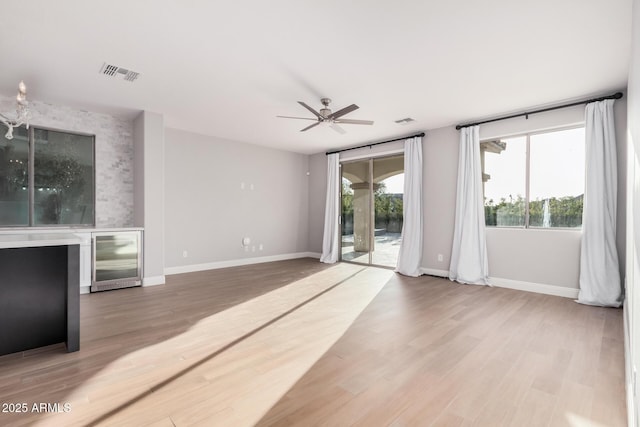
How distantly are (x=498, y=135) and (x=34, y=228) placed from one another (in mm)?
7296

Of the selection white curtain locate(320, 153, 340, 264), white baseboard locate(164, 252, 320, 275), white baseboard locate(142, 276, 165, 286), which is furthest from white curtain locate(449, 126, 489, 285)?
white baseboard locate(142, 276, 165, 286)

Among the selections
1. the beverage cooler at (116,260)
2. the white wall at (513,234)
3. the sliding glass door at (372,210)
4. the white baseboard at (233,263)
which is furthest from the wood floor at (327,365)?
the sliding glass door at (372,210)

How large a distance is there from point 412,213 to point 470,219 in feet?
3.59

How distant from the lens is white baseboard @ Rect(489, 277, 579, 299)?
428cm

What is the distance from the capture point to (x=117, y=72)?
3.47 metres

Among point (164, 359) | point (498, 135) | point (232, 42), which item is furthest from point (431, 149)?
point (164, 359)

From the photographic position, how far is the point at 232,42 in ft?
9.42

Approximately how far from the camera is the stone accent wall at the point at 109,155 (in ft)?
15.3

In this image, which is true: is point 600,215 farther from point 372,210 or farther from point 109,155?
point 109,155

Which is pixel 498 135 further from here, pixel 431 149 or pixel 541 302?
pixel 541 302

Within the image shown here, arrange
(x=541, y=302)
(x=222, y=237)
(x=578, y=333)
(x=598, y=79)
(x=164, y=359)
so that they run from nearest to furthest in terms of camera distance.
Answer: (x=164, y=359), (x=578, y=333), (x=598, y=79), (x=541, y=302), (x=222, y=237)

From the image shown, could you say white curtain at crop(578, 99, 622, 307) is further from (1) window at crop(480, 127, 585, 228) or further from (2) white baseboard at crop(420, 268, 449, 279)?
(2) white baseboard at crop(420, 268, 449, 279)

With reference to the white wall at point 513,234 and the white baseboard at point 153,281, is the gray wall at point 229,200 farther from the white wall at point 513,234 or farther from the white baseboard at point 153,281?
the white wall at point 513,234

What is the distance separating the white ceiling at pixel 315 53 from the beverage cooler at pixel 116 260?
6.52ft
